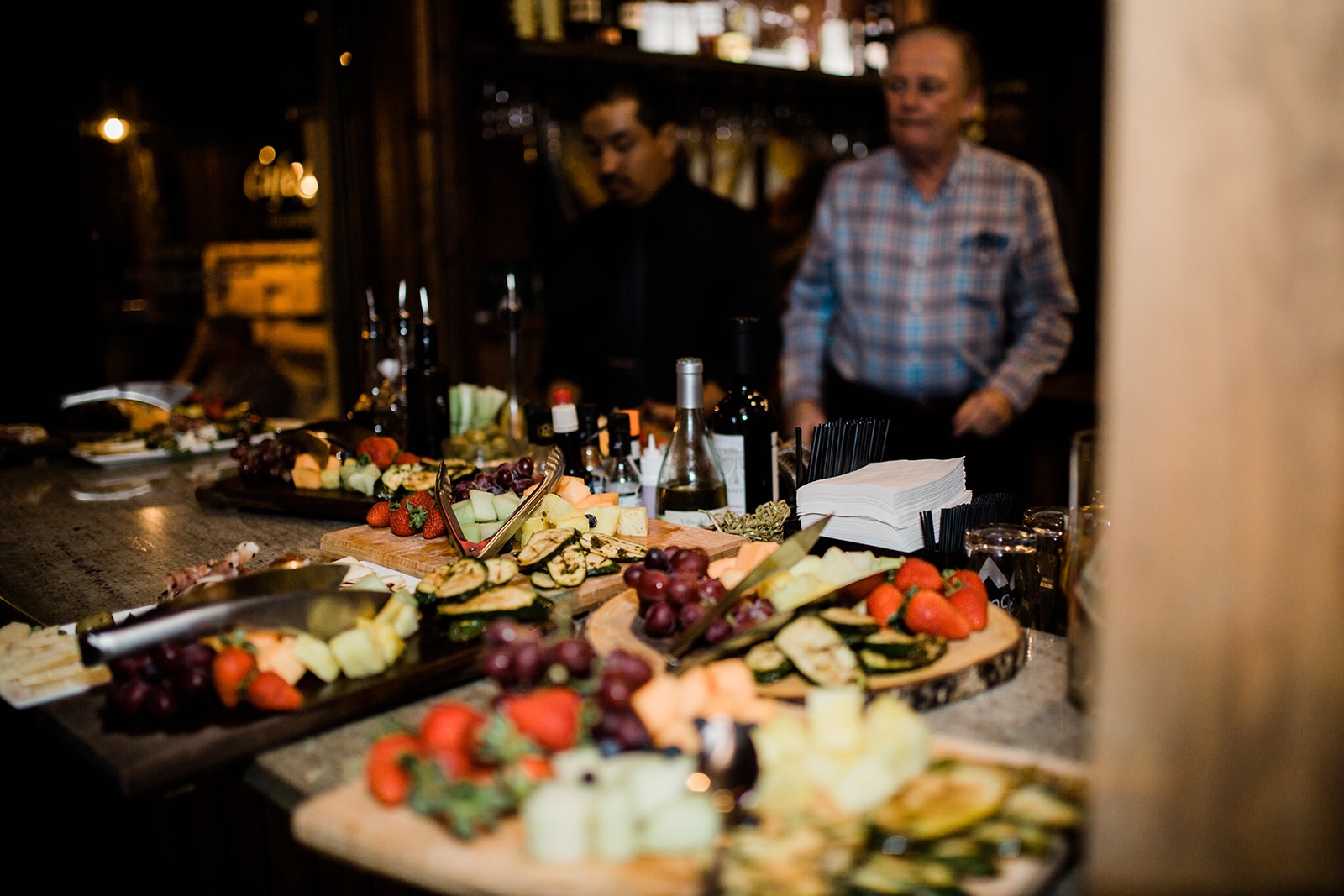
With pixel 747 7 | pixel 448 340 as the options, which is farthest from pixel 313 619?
pixel 747 7

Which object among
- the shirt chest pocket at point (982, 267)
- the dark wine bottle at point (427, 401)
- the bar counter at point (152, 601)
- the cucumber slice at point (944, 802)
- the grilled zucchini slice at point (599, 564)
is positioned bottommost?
the bar counter at point (152, 601)

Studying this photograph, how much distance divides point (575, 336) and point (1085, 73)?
141 inches

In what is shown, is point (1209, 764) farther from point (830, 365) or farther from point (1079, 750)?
point (830, 365)

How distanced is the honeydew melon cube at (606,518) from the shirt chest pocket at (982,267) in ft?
7.10

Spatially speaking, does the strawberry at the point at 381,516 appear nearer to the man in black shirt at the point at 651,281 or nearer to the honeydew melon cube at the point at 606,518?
the honeydew melon cube at the point at 606,518

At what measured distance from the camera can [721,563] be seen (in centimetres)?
152

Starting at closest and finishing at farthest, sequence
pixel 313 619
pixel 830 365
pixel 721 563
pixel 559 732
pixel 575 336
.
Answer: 1. pixel 559 732
2. pixel 313 619
3. pixel 721 563
4. pixel 830 365
5. pixel 575 336

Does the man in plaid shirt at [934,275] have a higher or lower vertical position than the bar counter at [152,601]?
higher

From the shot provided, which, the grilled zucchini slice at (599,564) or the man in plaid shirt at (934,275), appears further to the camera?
the man in plaid shirt at (934,275)

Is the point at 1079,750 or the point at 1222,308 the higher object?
the point at 1222,308

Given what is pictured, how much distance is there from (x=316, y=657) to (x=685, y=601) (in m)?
0.47

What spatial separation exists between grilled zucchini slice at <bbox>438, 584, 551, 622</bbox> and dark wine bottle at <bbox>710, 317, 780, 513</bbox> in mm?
694

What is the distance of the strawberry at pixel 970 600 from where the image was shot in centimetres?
133

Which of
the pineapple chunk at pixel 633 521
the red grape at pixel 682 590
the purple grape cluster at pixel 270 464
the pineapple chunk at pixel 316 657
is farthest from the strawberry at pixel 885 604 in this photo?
the purple grape cluster at pixel 270 464
